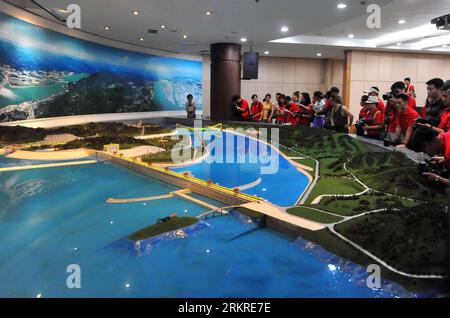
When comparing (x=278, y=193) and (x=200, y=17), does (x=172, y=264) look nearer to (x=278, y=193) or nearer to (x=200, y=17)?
(x=278, y=193)

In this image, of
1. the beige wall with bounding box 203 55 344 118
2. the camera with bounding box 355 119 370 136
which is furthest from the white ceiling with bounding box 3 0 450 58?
the beige wall with bounding box 203 55 344 118

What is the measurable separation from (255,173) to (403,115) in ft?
8.38

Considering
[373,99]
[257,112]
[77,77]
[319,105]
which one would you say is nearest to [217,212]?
[373,99]

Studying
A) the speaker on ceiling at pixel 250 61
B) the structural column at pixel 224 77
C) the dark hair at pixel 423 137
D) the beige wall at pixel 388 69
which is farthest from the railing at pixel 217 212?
the beige wall at pixel 388 69

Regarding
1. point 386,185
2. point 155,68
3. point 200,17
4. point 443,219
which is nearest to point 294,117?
point 200,17

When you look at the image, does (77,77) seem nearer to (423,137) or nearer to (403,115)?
(403,115)

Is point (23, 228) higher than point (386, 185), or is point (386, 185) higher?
point (386, 185)

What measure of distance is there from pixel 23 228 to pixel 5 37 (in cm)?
750

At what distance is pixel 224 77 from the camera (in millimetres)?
14273

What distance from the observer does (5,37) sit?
919cm

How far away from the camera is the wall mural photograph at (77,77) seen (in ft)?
31.5

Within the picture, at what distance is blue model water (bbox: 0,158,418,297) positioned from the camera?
2504mm

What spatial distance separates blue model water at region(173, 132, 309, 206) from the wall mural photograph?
18.1ft

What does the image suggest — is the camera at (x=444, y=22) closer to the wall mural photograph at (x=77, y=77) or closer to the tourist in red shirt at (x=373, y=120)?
the tourist in red shirt at (x=373, y=120)
